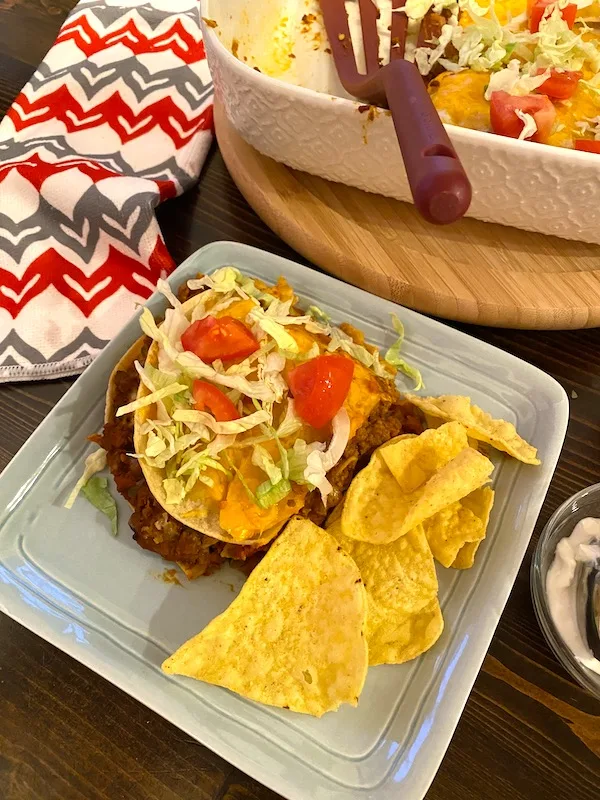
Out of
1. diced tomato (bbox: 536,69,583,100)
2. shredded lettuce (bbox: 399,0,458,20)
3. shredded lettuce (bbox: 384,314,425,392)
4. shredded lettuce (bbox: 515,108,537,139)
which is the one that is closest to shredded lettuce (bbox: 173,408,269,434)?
shredded lettuce (bbox: 384,314,425,392)

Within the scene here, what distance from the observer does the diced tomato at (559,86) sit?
1383 millimetres

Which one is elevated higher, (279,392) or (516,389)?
(279,392)

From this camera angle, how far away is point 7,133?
1.71 m

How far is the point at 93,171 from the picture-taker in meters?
1.55

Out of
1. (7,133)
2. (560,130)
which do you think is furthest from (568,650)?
(7,133)

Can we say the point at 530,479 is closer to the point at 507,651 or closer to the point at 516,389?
the point at 516,389

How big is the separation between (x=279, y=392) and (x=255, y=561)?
0.31 metres

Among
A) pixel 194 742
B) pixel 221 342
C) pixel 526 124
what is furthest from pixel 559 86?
pixel 194 742

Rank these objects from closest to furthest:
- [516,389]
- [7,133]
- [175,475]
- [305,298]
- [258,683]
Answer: [258,683] < [175,475] < [516,389] < [305,298] < [7,133]

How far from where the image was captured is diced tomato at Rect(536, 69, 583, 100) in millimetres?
1383

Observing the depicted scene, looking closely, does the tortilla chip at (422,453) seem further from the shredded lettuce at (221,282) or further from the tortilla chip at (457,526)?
the shredded lettuce at (221,282)

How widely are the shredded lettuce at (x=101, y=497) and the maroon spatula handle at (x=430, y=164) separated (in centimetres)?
80

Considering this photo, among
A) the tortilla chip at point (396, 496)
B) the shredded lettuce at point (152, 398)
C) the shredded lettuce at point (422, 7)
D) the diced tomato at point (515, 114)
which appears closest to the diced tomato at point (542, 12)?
the shredded lettuce at point (422, 7)

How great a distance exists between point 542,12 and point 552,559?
1245 mm
